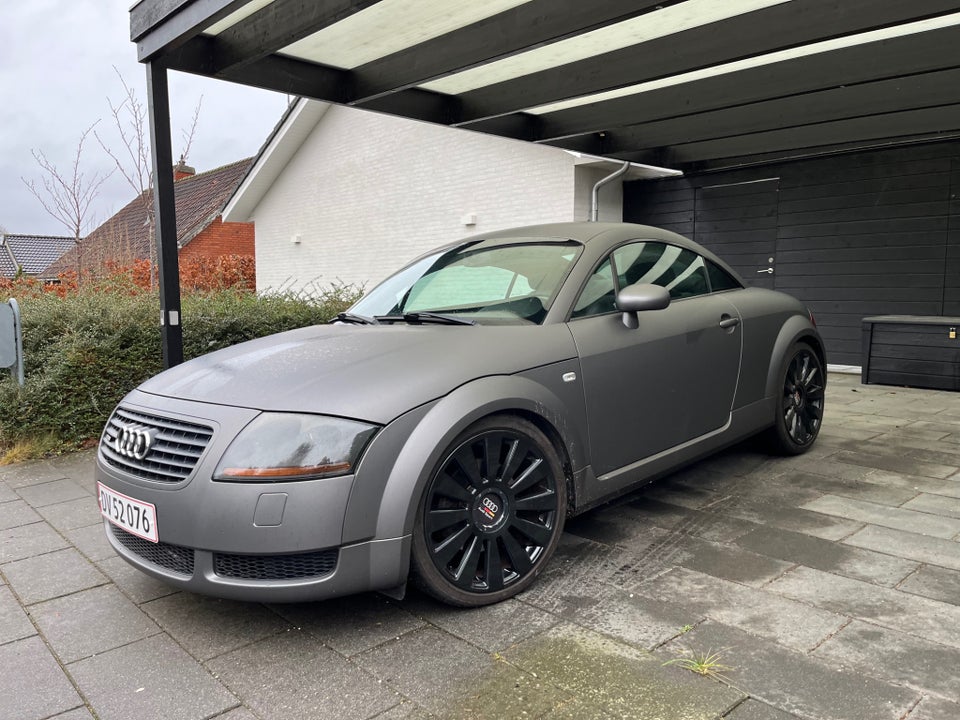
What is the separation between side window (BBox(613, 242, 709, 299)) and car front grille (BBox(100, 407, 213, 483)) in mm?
1990

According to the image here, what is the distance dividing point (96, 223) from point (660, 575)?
10951 mm

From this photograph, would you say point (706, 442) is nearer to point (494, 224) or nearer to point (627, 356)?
point (627, 356)

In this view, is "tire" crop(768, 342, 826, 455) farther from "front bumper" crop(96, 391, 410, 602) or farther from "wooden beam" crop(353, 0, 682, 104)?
"front bumper" crop(96, 391, 410, 602)

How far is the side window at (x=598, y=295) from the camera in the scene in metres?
3.06

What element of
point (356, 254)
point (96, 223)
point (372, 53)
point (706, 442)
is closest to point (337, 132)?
point (356, 254)

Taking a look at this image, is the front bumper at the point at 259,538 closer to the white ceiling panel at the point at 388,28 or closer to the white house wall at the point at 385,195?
the white ceiling panel at the point at 388,28

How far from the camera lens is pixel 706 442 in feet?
11.7

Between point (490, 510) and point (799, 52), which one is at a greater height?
point (799, 52)

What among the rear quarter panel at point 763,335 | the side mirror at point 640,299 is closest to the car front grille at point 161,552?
the side mirror at point 640,299

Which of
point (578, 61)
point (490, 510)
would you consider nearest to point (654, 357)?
point (490, 510)

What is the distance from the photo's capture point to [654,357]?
321 centimetres

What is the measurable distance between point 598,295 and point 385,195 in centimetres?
954

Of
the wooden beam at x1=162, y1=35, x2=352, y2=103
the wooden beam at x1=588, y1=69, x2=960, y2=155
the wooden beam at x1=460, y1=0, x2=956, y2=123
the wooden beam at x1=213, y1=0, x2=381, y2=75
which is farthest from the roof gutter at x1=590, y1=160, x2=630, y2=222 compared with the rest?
the wooden beam at x1=213, y1=0, x2=381, y2=75

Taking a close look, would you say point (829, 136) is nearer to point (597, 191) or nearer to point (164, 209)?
point (597, 191)
